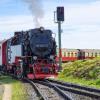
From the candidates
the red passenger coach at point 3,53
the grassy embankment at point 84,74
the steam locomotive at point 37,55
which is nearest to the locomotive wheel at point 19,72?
the steam locomotive at point 37,55

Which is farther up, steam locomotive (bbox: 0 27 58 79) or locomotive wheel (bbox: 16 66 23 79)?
steam locomotive (bbox: 0 27 58 79)

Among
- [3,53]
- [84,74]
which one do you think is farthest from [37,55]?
[3,53]

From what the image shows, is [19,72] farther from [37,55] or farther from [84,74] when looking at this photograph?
[84,74]

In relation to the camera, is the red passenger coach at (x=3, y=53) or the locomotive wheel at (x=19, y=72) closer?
the locomotive wheel at (x=19, y=72)

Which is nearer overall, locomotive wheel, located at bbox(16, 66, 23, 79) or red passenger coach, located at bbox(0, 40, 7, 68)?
locomotive wheel, located at bbox(16, 66, 23, 79)

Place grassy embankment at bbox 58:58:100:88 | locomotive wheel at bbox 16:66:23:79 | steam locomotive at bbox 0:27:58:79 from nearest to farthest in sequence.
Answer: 1. grassy embankment at bbox 58:58:100:88
2. steam locomotive at bbox 0:27:58:79
3. locomotive wheel at bbox 16:66:23:79

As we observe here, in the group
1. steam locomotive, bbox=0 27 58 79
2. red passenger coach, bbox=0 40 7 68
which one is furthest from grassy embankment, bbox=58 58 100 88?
red passenger coach, bbox=0 40 7 68

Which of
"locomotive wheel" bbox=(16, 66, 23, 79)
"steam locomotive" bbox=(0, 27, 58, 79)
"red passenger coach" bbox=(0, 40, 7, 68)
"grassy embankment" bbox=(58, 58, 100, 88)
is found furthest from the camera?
"red passenger coach" bbox=(0, 40, 7, 68)

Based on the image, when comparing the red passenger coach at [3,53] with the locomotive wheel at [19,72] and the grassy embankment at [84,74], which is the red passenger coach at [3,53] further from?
the grassy embankment at [84,74]

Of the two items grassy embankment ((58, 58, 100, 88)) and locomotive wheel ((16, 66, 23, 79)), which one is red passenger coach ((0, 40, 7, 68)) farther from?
grassy embankment ((58, 58, 100, 88))

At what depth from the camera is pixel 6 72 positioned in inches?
1590

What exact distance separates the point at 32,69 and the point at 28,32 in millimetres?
3222

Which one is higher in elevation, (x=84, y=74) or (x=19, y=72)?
(x=19, y=72)

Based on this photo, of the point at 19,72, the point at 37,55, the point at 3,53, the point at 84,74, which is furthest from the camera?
the point at 3,53
